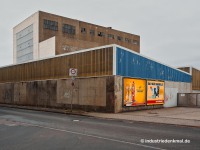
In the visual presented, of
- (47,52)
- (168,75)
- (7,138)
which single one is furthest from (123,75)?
(47,52)

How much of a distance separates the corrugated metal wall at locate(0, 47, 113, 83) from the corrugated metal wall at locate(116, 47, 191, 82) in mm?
1068

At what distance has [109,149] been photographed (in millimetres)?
7289

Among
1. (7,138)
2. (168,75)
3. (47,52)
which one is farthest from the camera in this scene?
(47,52)

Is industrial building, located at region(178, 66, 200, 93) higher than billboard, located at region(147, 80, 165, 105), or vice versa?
industrial building, located at region(178, 66, 200, 93)

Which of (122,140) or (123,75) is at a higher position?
(123,75)

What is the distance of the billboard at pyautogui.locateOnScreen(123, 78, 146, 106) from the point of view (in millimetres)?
20922

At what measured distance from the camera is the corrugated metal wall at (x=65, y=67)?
20.4 meters

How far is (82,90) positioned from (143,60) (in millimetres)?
7059

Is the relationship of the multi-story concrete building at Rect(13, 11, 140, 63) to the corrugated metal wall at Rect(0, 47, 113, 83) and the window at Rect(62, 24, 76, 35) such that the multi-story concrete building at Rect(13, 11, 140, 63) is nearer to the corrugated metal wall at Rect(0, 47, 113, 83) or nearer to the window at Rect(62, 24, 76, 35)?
the window at Rect(62, 24, 76, 35)

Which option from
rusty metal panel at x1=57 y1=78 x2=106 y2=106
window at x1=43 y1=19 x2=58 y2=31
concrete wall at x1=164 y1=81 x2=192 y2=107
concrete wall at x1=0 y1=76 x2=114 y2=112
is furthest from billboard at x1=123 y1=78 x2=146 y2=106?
window at x1=43 y1=19 x2=58 y2=31

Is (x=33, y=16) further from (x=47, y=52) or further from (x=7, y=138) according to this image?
(x=7, y=138)

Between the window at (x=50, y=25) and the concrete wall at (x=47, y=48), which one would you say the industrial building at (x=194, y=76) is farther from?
the window at (x=50, y=25)

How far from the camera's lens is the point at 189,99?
100ft

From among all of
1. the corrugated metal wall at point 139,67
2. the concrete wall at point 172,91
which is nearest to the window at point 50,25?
the concrete wall at point 172,91
